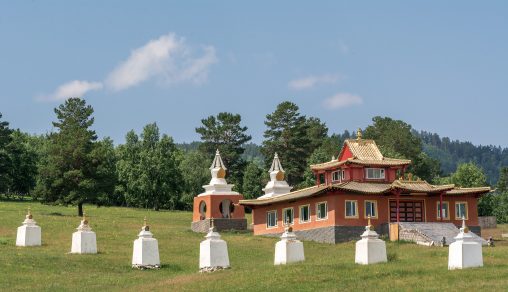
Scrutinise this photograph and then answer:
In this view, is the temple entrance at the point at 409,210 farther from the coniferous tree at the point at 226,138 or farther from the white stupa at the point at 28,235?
the coniferous tree at the point at 226,138

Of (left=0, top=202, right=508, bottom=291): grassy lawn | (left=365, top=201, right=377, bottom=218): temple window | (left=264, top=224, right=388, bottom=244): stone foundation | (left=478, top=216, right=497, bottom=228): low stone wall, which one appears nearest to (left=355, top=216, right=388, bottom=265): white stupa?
(left=0, top=202, right=508, bottom=291): grassy lawn

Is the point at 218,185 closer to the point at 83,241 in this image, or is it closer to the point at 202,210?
the point at 202,210

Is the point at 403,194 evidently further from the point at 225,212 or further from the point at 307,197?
the point at 225,212

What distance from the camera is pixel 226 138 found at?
114500 mm

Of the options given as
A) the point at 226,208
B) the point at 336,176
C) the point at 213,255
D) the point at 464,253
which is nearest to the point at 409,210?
the point at 336,176

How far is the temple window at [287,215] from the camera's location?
6106 centimetres

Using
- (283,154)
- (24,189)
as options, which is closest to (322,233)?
(283,154)

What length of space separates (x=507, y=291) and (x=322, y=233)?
3142 cm

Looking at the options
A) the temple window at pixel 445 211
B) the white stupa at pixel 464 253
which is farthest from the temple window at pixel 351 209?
the white stupa at pixel 464 253

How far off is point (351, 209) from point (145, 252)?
22593 mm

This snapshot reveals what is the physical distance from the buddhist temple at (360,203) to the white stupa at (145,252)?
20020mm

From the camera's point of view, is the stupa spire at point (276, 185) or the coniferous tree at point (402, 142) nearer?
the stupa spire at point (276, 185)

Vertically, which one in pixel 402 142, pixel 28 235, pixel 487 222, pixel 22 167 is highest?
pixel 402 142

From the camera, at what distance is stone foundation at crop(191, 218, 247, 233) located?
6431 cm
